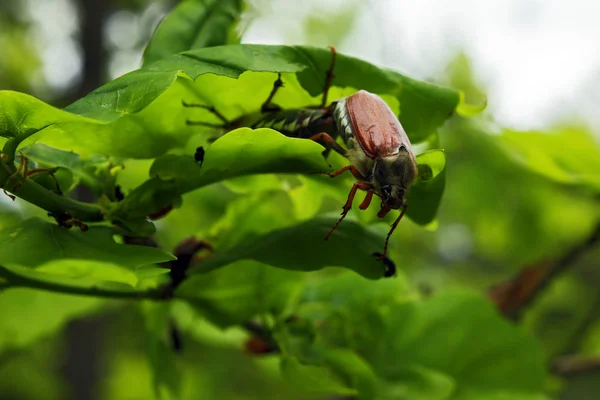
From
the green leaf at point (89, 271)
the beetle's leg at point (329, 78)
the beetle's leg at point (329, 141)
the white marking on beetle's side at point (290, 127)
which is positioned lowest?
the green leaf at point (89, 271)

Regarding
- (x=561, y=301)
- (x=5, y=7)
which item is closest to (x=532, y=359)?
A: (x=561, y=301)

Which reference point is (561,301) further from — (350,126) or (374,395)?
(350,126)

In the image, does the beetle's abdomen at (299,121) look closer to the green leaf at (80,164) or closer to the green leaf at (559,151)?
the green leaf at (80,164)

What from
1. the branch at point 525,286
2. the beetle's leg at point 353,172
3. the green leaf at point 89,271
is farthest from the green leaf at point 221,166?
the branch at point 525,286

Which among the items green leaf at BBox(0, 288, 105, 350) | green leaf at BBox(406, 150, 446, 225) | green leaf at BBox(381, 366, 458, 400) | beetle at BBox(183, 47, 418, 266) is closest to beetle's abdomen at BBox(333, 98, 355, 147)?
beetle at BBox(183, 47, 418, 266)

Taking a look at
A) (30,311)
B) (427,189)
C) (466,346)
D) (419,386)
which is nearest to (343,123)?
(427,189)

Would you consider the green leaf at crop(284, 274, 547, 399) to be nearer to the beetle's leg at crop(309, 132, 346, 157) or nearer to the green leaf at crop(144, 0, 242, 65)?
the beetle's leg at crop(309, 132, 346, 157)
